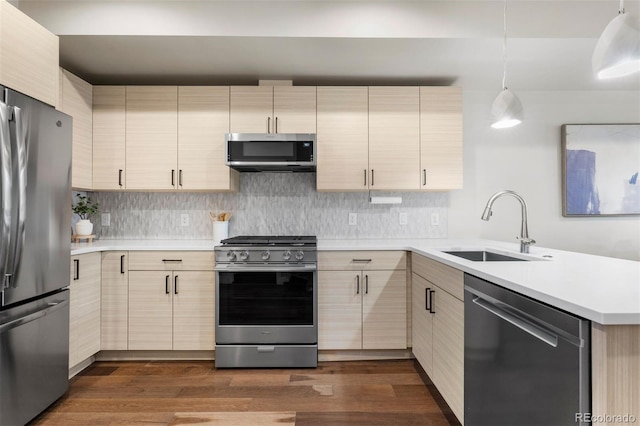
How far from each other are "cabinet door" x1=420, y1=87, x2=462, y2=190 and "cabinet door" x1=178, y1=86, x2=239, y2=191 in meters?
1.69

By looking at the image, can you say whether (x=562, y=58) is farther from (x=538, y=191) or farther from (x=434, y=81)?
(x=538, y=191)

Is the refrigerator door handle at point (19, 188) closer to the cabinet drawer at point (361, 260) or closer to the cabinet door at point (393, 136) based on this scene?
the cabinet drawer at point (361, 260)

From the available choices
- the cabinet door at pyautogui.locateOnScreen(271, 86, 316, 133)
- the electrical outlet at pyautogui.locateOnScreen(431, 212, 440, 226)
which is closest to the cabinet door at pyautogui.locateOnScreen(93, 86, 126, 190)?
the cabinet door at pyautogui.locateOnScreen(271, 86, 316, 133)

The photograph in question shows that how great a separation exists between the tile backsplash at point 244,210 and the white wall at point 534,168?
2.67 ft

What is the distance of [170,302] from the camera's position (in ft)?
9.00

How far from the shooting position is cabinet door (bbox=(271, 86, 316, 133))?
119 inches

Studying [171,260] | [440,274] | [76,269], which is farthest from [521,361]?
[76,269]

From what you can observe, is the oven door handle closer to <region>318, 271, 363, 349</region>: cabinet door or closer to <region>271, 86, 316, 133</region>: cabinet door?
<region>318, 271, 363, 349</region>: cabinet door

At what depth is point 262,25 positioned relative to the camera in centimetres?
240

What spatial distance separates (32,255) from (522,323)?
231 centimetres

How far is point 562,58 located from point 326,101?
1844 millimetres

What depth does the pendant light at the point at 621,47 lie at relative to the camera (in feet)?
4.02

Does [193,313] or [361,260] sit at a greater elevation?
[361,260]

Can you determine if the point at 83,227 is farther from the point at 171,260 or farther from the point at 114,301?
the point at 171,260
